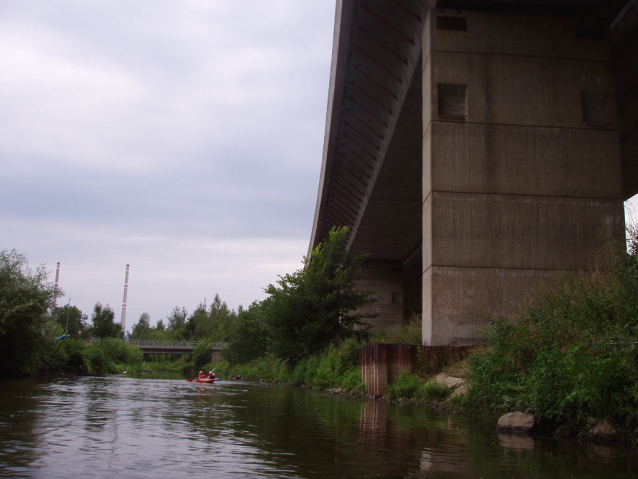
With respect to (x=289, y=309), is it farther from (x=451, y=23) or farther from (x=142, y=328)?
(x=142, y=328)

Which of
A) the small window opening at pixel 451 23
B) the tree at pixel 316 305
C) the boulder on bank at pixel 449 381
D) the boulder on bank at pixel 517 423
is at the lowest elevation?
the boulder on bank at pixel 517 423

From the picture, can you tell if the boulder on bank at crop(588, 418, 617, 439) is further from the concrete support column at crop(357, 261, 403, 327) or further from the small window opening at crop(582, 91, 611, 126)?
the concrete support column at crop(357, 261, 403, 327)

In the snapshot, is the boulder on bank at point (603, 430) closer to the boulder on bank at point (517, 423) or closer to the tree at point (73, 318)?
the boulder on bank at point (517, 423)

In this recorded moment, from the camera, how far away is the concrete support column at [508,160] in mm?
14305

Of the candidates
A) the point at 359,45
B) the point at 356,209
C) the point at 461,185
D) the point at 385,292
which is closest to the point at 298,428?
the point at 461,185

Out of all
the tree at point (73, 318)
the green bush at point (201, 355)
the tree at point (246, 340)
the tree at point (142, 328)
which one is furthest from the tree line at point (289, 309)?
the tree at point (142, 328)

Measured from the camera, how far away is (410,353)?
14.4 m

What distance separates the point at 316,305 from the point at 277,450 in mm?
22143

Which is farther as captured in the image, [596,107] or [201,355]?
[201,355]

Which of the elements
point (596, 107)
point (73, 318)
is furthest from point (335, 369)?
point (73, 318)

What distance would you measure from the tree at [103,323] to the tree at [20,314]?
3989cm

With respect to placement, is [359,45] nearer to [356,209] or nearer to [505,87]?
[505,87]

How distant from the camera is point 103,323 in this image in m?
66.1

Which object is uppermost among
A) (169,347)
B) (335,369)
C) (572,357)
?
(169,347)
